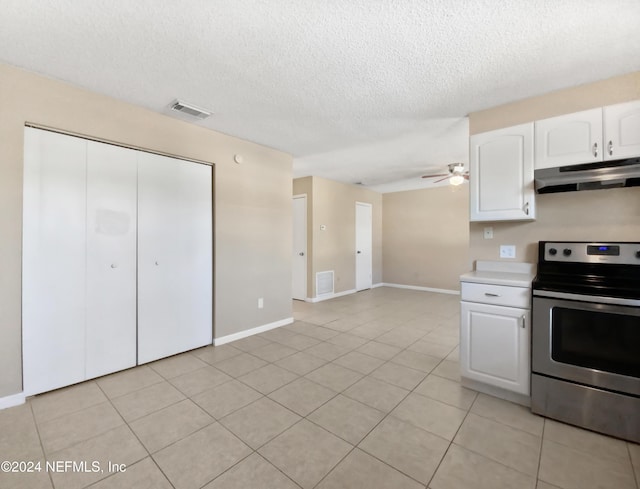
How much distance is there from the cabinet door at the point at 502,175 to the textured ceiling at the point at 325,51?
36 centimetres

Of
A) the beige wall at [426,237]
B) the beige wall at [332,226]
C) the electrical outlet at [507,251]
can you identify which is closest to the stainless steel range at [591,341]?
the electrical outlet at [507,251]

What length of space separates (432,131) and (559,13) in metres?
1.73

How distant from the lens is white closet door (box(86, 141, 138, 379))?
8.13ft

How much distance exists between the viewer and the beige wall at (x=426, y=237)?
248 inches

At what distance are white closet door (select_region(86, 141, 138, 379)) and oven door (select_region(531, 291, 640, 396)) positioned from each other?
11.2ft

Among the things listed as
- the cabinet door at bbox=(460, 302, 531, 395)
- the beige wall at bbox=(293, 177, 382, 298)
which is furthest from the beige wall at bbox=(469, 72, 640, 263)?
the beige wall at bbox=(293, 177, 382, 298)

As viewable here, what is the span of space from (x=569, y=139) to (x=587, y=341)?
1.48m

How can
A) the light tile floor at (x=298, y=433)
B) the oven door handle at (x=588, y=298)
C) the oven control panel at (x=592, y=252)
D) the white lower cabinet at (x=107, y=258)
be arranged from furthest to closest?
the white lower cabinet at (x=107, y=258) < the oven control panel at (x=592, y=252) < the oven door handle at (x=588, y=298) < the light tile floor at (x=298, y=433)

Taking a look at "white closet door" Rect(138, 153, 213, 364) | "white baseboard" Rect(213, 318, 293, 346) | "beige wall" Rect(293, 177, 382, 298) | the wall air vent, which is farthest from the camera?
the wall air vent

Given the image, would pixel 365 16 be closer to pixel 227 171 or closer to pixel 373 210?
pixel 227 171

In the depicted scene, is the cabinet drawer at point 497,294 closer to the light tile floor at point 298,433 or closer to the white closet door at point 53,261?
the light tile floor at point 298,433

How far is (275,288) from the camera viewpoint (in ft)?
13.3

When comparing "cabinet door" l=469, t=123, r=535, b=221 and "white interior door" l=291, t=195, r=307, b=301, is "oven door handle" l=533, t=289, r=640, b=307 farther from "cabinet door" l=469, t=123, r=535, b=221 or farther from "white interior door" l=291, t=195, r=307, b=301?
"white interior door" l=291, t=195, r=307, b=301

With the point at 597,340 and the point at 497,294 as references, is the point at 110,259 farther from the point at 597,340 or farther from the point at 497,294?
the point at 597,340
